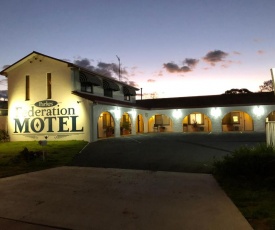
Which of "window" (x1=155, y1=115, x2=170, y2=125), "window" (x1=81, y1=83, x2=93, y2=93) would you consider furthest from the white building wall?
"window" (x1=155, y1=115, x2=170, y2=125)

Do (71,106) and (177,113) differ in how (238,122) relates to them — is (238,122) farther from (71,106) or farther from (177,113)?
(71,106)

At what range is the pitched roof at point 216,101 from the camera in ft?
89.9

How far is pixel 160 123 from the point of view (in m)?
32.2

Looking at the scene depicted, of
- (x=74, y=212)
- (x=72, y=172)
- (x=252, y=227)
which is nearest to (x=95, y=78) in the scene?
(x=72, y=172)

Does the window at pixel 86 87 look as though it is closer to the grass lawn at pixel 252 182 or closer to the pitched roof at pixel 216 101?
the pitched roof at pixel 216 101

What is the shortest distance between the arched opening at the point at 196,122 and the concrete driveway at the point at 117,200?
20.1m

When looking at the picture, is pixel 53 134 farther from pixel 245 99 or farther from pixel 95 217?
pixel 245 99

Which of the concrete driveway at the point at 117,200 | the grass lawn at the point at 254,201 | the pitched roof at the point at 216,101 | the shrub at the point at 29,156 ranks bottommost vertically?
the concrete driveway at the point at 117,200

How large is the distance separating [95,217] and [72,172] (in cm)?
515

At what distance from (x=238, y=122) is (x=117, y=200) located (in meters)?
26.4

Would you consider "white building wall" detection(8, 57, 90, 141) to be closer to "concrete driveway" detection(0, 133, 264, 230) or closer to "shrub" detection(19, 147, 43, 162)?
"shrub" detection(19, 147, 43, 162)

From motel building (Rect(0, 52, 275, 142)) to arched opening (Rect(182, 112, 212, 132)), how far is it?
166cm

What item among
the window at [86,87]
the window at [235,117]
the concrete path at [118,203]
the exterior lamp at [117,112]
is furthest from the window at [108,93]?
the concrete path at [118,203]

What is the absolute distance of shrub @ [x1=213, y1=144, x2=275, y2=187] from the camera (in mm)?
7480
